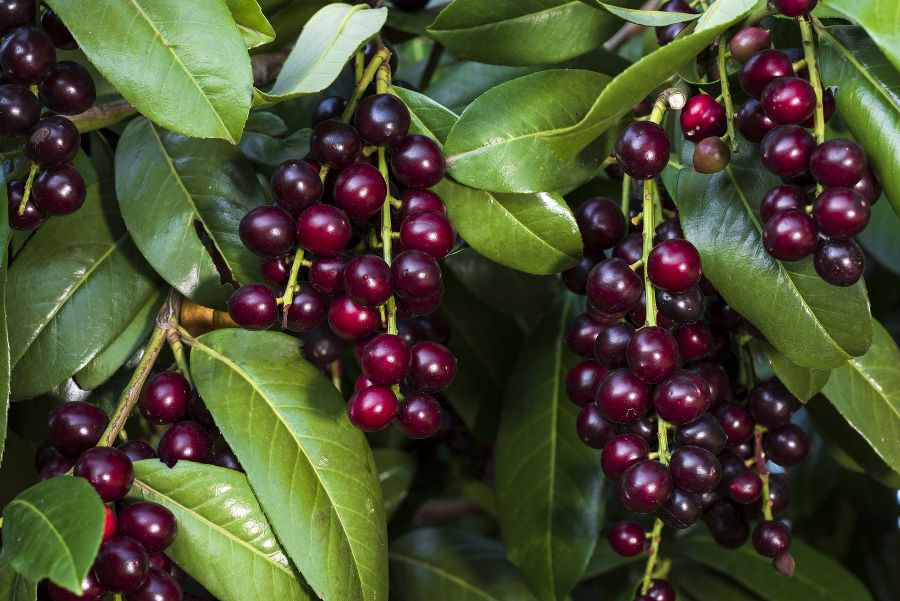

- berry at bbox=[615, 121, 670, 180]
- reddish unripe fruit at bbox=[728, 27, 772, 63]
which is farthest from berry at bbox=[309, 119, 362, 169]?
reddish unripe fruit at bbox=[728, 27, 772, 63]

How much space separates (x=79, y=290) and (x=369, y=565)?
0.39 m

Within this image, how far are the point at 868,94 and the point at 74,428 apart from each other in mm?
709

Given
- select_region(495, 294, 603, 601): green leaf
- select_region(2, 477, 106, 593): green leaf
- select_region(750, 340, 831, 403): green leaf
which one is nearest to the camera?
select_region(2, 477, 106, 593): green leaf

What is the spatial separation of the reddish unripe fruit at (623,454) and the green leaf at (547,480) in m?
0.35

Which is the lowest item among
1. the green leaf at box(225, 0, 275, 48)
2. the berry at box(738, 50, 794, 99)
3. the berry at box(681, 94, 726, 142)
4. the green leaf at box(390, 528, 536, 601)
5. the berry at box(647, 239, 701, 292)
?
the green leaf at box(390, 528, 536, 601)

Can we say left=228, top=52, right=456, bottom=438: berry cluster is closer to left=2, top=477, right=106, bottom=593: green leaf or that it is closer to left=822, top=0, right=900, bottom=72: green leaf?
left=2, top=477, right=106, bottom=593: green leaf

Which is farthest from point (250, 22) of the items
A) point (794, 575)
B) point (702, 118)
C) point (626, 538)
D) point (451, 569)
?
point (794, 575)

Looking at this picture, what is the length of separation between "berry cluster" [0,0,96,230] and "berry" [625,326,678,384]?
0.50 m

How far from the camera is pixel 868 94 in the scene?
→ 0.66 m

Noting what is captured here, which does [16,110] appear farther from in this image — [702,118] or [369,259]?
[702,118]

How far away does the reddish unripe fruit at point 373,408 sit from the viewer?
2.20 feet

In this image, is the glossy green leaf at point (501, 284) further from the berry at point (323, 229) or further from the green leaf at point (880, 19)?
the green leaf at point (880, 19)

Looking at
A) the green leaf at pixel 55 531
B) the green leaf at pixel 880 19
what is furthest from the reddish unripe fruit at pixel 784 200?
the green leaf at pixel 55 531

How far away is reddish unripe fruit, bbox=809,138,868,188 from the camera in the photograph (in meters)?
0.61
